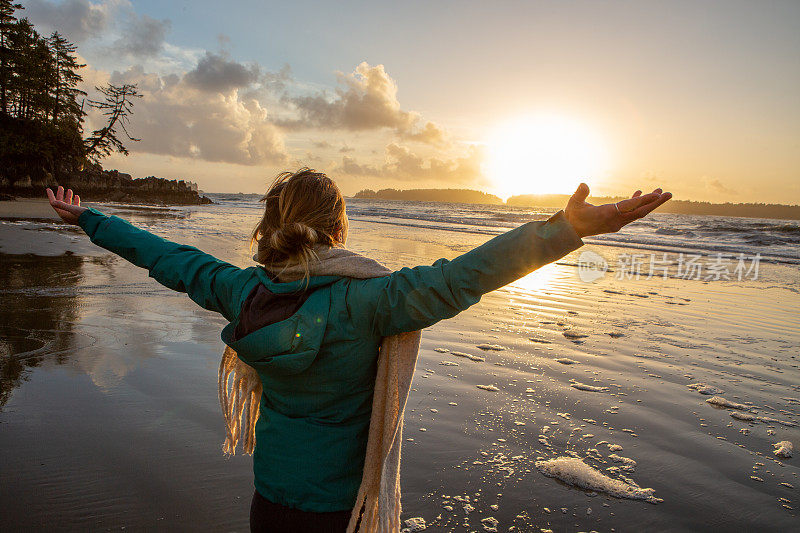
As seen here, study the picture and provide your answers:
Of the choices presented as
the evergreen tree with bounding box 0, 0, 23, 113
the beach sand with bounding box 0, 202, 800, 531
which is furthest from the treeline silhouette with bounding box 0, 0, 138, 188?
the beach sand with bounding box 0, 202, 800, 531

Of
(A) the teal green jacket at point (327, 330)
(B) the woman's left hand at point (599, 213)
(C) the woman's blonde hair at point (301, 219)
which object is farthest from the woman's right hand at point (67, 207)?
(B) the woman's left hand at point (599, 213)

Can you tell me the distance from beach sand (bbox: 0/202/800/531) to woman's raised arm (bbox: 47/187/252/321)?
5.10 ft

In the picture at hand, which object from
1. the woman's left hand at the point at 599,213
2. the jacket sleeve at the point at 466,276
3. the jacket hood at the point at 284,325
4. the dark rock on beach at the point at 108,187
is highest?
the dark rock on beach at the point at 108,187

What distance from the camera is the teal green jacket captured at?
4.42 feet

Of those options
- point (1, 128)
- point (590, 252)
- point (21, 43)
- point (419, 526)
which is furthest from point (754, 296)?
point (21, 43)

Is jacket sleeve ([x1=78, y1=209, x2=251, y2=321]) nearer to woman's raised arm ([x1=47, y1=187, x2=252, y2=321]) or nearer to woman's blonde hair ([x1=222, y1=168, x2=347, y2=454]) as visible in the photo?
woman's raised arm ([x1=47, y1=187, x2=252, y2=321])

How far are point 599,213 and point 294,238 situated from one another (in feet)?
3.17

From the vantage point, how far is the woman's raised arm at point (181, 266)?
70.0 inches

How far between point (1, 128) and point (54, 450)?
1595 inches

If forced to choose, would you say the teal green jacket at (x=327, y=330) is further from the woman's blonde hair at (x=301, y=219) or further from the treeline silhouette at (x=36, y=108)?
the treeline silhouette at (x=36, y=108)

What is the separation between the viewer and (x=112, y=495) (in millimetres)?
2766

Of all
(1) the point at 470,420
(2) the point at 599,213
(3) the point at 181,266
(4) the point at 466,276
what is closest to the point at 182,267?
(3) the point at 181,266

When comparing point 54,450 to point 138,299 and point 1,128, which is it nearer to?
point 138,299

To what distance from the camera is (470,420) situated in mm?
4023
